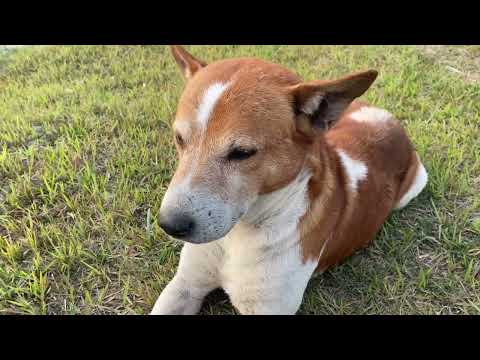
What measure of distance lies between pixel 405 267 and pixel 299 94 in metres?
1.78

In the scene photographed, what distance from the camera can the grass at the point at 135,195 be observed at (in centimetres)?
320

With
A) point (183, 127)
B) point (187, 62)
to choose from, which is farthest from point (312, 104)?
point (187, 62)

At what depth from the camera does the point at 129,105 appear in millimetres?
4914

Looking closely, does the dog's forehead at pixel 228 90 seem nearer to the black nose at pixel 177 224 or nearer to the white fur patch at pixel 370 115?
the black nose at pixel 177 224

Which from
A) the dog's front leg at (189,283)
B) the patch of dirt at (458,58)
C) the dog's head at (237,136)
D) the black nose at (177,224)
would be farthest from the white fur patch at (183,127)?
the patch of dirt at (458,58)

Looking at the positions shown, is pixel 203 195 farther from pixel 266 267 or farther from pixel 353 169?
pixel 353 169

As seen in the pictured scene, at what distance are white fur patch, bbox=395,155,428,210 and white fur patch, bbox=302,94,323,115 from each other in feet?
5.61

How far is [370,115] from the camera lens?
3.71 meters

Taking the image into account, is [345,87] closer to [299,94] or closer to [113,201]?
[299,94]

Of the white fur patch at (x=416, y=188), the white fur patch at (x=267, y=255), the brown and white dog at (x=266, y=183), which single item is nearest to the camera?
the brown and white dog at (x=266, y=183)

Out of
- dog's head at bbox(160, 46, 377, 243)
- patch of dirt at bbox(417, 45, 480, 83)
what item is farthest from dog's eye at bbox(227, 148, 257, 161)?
patch of dirt at bbox(417, 45, 480, 83)

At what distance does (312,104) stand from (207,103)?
0.57 metres

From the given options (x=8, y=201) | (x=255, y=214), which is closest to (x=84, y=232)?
(x=8, y=201)

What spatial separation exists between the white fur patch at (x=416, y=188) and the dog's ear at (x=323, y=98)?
1.61m
